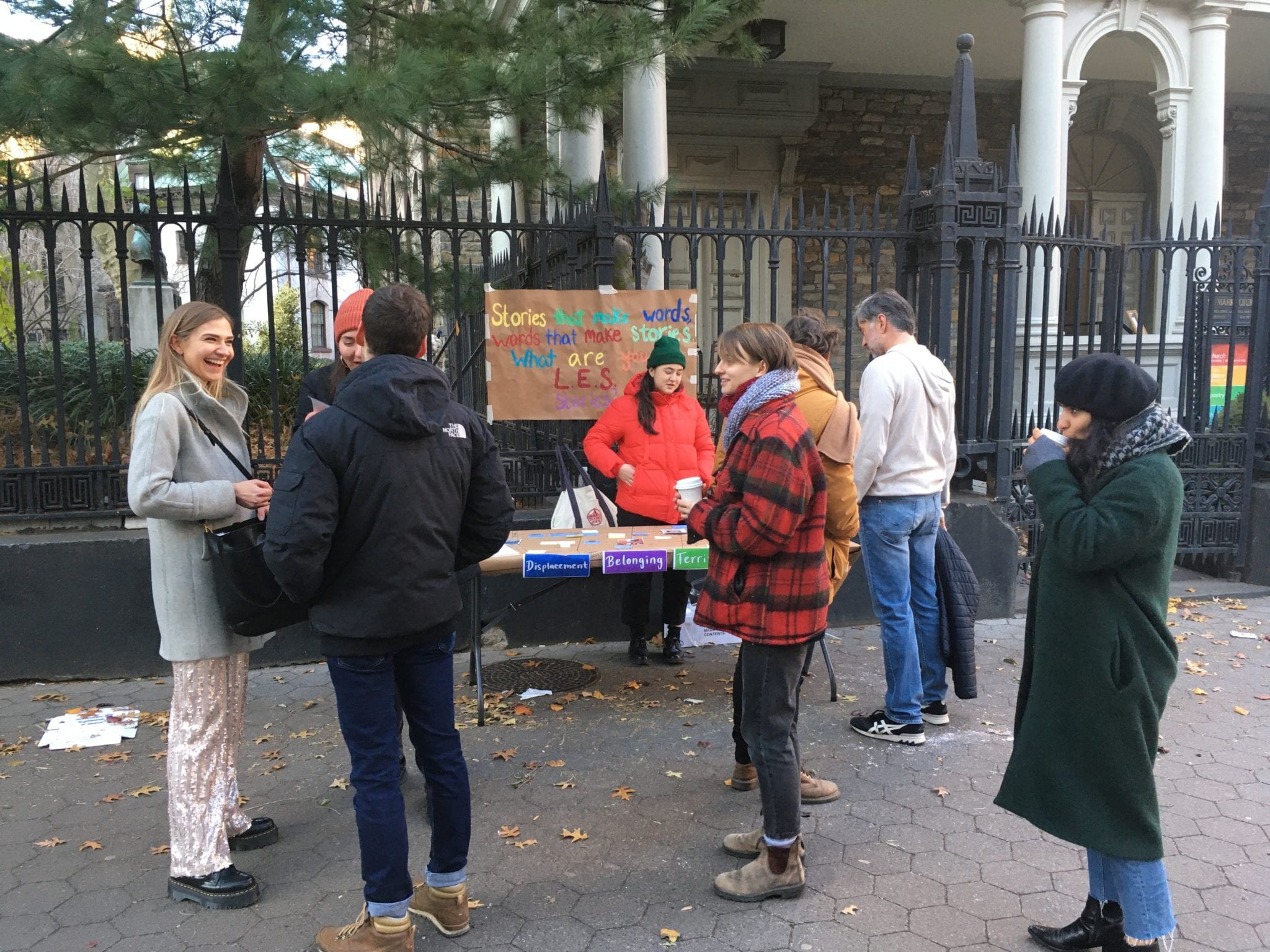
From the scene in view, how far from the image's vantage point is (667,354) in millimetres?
5211

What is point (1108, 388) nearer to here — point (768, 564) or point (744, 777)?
point (768, 564)

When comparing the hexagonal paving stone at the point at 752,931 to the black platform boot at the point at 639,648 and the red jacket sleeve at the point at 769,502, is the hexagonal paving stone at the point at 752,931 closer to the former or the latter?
the red jacket sleeve at the point at 769,502

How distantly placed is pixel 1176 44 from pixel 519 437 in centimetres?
806

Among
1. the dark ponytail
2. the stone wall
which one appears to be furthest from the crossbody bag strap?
the stone wall

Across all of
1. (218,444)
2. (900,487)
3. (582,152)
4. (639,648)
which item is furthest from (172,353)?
(582,152)

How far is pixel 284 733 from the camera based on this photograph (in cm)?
461

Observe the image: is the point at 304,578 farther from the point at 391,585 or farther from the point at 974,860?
the point at 974,860

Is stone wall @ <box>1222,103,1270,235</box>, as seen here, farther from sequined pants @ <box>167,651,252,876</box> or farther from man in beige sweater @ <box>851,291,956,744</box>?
sequined pants @ <box>167,651,252,876</box>

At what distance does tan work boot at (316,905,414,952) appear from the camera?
2.76m

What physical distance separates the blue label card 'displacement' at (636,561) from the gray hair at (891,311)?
1.36m

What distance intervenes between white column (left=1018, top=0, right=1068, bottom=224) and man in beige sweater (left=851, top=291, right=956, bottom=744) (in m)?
5.55

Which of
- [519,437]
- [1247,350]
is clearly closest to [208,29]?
[519,437]

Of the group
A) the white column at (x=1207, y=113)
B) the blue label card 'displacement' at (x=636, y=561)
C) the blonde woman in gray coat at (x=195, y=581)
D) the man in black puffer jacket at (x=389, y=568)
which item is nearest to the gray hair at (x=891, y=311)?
the blue label card 'displacement' at (x=636, y=561)

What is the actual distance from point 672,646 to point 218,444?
3.02 m
